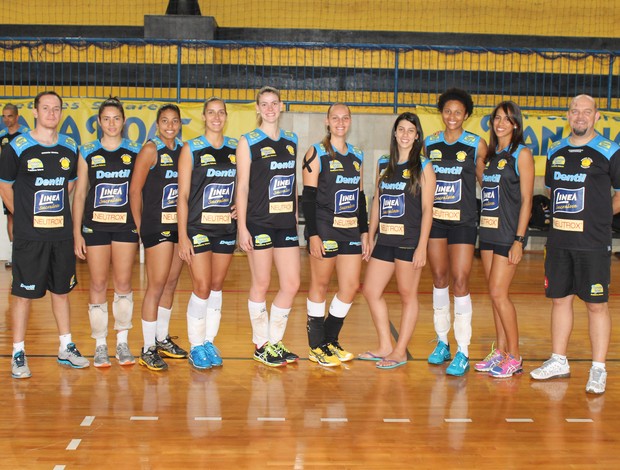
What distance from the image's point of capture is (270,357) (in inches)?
202

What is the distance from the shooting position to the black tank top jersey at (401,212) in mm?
4934

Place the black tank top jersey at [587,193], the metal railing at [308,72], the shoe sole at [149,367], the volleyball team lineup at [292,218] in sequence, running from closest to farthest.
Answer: the black tank top jersey at [587,193] → the volleyball team lineup at [292,218] → the shoe sole at [149,367] → the metal railing at [308,72]

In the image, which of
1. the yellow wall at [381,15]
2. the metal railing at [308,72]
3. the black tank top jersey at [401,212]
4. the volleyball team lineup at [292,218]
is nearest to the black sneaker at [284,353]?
the volleyball team lineup at [292,218]

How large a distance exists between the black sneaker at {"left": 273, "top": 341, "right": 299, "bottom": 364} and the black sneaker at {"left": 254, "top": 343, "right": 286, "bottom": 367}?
0.07 feet

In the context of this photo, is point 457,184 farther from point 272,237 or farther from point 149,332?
point 149,332

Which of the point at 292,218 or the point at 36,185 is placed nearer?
the point at 36,185

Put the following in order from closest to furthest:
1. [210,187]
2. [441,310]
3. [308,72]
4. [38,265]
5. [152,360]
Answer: [38,265] → [210,187] → [152,360] → [441,310] → [308,72]

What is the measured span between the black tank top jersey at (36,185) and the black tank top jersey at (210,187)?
2.72ft

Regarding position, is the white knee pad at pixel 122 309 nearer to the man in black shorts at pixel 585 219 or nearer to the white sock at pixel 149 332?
the white sock at pixel 149 332

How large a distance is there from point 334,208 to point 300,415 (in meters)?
1.46

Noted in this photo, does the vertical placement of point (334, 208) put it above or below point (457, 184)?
below

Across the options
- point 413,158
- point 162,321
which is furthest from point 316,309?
point 413,158

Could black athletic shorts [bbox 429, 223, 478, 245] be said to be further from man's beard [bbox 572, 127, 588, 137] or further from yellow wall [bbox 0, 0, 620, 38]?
yellow wall [bbox 0, 0, 620, 38]

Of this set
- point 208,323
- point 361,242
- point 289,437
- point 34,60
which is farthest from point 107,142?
point 34,60
